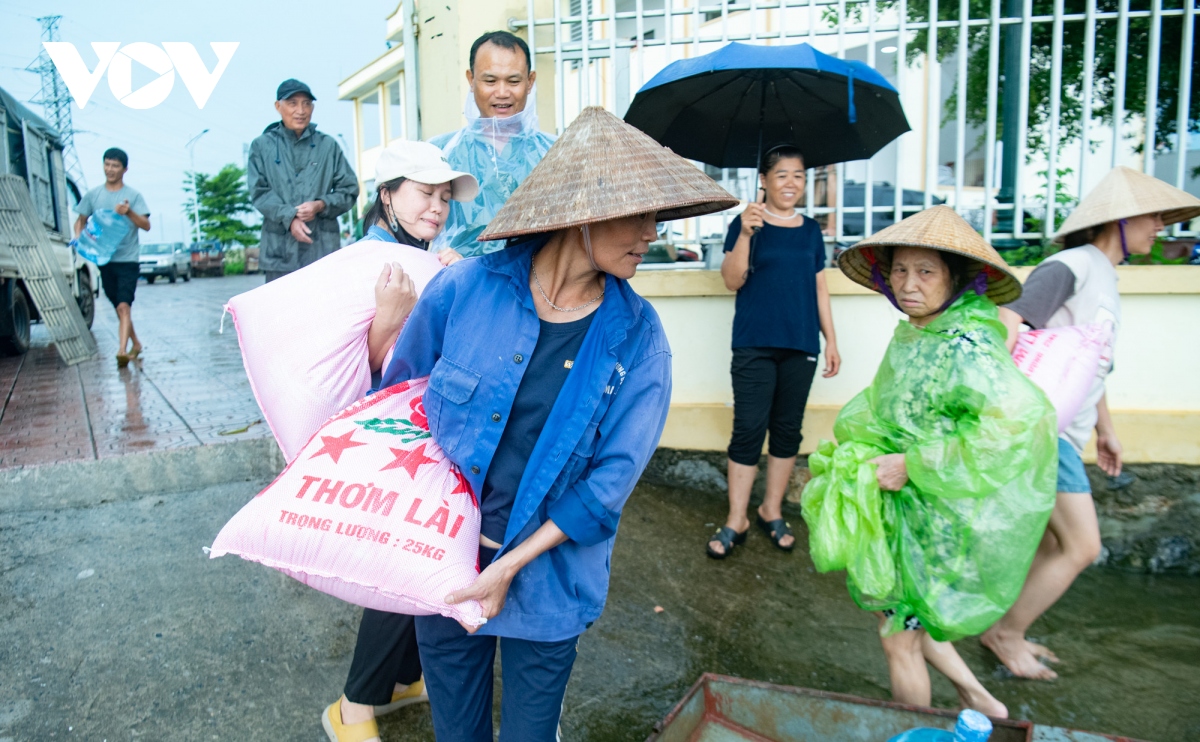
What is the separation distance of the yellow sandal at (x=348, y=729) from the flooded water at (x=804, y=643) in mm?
630

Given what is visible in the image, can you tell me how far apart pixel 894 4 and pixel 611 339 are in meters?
4.11

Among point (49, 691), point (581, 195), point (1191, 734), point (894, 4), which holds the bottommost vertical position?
point (1191, 734)

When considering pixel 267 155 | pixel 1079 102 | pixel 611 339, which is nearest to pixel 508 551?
pixel 611 339

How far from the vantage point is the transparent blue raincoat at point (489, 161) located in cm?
308

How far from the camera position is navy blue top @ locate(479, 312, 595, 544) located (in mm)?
1822

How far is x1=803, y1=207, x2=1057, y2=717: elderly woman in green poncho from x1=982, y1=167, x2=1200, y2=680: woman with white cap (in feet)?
1.79

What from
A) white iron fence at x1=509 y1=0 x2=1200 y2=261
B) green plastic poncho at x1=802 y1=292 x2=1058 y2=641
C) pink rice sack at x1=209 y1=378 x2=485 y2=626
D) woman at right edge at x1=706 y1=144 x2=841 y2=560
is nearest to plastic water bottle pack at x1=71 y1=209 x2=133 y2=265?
white iron fence at x1=509 y1=0 x2=1200 y2=261

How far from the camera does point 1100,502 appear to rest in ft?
14.1

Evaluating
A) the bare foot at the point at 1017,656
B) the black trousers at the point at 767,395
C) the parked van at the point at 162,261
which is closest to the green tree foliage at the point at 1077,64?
the black trousers at the point at 767,395

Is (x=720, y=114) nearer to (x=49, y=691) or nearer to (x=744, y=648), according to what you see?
(x=744, y=648)

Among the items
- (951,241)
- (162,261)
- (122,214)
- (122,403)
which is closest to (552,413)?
(951,241)

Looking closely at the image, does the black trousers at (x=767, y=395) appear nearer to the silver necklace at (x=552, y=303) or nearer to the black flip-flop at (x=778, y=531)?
the black flip-flop at (x=778, y=531)

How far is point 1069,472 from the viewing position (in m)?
2.89

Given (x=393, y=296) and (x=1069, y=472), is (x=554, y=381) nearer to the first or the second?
(x=393, y=296)
